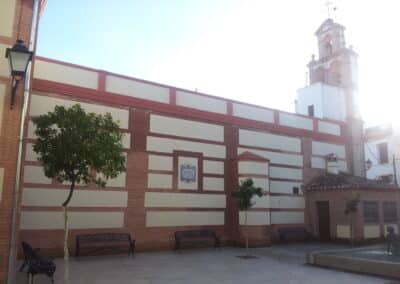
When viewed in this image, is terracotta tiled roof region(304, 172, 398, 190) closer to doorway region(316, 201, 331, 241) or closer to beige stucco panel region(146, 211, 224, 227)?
doorway region(316, 201, 331, 241)

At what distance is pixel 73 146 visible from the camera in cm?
608

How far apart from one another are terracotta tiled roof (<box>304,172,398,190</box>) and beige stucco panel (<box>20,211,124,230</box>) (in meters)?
10.8

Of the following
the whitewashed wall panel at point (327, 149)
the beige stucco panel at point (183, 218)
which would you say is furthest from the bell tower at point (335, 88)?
the beige stucco panel at point (183, 218)

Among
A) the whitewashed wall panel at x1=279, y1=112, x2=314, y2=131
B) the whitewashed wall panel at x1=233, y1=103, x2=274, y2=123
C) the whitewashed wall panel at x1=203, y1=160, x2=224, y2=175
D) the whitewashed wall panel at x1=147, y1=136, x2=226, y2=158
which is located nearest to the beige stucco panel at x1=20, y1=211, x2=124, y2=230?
the whitewashed wall panel at x1=147, y1=136, x2=226, y2=158

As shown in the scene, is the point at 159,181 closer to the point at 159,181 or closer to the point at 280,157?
the point at 159,181

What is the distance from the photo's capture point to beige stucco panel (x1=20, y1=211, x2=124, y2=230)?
11.4 m

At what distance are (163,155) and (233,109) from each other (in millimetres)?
4783

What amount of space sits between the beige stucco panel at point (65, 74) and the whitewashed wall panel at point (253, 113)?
7205mm

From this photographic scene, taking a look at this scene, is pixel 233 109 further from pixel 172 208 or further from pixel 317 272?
pixel 317 272

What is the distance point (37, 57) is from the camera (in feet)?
40.7

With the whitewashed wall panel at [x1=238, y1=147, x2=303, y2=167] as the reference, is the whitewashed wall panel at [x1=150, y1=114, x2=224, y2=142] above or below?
above

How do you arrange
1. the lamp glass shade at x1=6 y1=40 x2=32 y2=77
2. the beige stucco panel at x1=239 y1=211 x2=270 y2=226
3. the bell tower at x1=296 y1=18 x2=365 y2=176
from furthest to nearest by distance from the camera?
the bell tower at x1=296 y1=18 x2=365 y2=176 → the beige stucco panel at x1=239 y1=211 x2=270 y2=226 → the lamp glass shade at x1=6 y1=40 x2=32 y2=77

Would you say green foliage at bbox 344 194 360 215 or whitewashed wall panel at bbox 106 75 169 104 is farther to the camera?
green foliage at bbox 344 194 360 215

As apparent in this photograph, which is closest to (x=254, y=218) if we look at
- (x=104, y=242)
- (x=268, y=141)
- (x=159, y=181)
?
(x=268, y=141)
